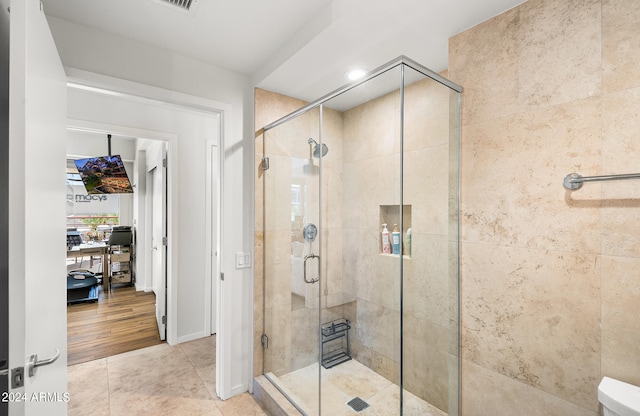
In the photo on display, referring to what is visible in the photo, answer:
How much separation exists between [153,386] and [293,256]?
1550mm

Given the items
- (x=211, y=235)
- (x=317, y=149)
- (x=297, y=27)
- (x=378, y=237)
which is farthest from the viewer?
(x=211, y=235)

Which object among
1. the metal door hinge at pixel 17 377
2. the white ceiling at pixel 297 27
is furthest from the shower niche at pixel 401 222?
the metal door hinge at pixel 17 377

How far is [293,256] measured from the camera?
2053 mm

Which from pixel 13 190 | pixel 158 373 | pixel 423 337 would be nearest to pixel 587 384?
pixel 423 337

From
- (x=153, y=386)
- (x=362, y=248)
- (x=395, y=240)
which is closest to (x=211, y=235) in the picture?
(x=153, y=386)

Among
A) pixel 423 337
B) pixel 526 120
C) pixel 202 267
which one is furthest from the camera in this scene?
pixel 202 267

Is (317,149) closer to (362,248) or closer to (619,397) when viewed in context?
(362,248)

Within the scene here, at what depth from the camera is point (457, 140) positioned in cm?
152

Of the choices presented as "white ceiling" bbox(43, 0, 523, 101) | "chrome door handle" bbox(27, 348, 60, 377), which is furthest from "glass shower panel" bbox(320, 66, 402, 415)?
"chrome door handle" bbox(27, 348, 60, 377)

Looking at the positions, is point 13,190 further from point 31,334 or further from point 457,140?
point 457,140

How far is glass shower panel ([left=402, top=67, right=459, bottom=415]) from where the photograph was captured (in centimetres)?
143

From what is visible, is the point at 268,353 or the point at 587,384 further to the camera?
the point at 268,353

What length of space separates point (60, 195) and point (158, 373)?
1848 millimetres

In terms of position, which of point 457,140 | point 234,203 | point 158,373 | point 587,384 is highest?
point 457,140
